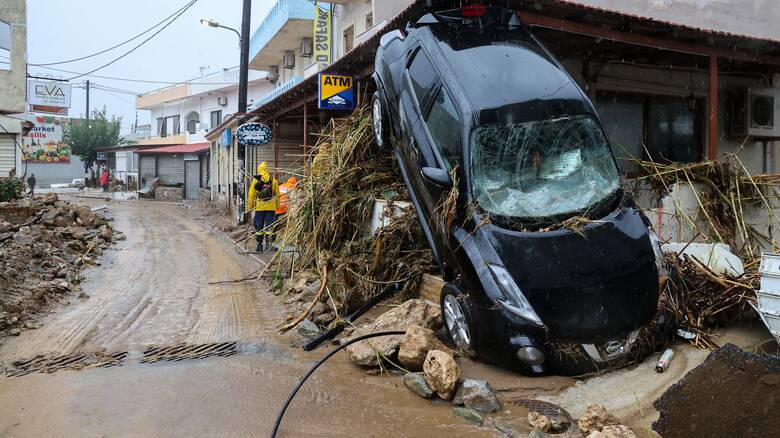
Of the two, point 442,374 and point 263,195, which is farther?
point 263,195

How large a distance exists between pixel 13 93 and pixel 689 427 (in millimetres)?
29992

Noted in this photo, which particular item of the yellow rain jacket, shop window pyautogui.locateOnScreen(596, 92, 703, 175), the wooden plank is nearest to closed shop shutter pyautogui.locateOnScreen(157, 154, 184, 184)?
the yellow rain jacket

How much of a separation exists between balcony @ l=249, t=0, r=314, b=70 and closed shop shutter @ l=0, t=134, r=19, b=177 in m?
11.5

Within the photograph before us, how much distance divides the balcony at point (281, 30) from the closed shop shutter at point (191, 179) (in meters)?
9.31

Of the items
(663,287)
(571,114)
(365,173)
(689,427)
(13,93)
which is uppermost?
(13,93)

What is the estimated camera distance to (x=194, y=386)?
4754 millimetres

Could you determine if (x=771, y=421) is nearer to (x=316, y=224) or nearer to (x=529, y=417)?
(x=529, y=417)

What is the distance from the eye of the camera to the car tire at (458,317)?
15.5 ft

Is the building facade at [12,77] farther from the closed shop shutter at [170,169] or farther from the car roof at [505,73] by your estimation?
the car roof at [505,73]

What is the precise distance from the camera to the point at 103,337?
6.25 m

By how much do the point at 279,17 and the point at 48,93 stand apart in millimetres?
23426

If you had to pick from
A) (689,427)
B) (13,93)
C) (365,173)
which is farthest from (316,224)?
(13,93)

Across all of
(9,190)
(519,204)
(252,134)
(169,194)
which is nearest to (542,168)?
(519,204)

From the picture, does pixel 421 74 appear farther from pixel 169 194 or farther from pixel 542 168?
pixel 169 194
